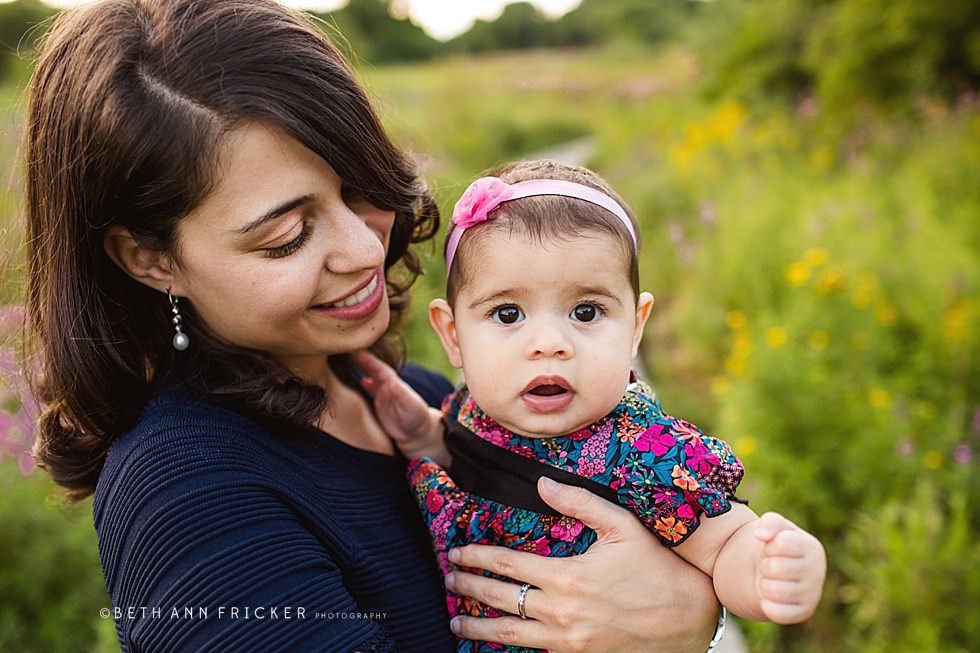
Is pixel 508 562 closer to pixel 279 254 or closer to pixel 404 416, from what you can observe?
pixel 404 416

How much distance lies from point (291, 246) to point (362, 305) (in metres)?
0.20

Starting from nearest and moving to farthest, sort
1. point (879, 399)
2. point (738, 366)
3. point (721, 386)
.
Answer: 1. point (879, 399)
2. point (738, 366)
3. point (721, 386)

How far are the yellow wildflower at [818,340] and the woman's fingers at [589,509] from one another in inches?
88.2

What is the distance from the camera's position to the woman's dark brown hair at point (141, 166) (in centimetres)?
127

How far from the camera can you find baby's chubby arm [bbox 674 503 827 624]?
1225mm

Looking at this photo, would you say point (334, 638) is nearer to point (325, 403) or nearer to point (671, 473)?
point (325, 403)

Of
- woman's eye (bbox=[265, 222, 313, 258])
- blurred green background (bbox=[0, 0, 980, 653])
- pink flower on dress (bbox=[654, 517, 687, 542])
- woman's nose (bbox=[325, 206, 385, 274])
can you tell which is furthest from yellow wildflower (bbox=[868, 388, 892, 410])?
woman's eye (bbox=[265, 222, 313, 258])

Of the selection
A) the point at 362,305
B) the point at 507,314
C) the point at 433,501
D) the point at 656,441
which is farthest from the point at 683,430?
the point at 362,305

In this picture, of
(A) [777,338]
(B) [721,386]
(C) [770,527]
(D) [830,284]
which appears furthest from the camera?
(B) [721,386]

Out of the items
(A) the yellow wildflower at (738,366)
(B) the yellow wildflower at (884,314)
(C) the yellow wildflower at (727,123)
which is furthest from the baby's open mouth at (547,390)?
(C) the yellow wildflower at (727,123)

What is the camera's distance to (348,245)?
1409 millimetres

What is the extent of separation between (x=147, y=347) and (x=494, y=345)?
2.15ft

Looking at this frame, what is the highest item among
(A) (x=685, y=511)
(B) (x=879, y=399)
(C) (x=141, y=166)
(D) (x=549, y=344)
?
(B) (x=879, y=399)

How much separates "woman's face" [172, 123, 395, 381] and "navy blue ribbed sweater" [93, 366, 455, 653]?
178 millimetres
